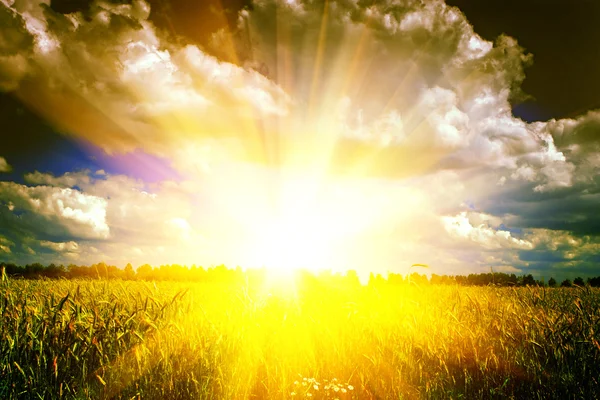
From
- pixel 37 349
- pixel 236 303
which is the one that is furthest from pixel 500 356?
pixel 37 349

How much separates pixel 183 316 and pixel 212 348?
1621 millimetres

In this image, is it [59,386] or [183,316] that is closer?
[59,386]

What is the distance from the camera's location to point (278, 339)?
4676 mm

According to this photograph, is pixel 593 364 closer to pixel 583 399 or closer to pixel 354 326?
pixel 583 399

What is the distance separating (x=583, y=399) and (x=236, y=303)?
492 cm

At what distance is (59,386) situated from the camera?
3.70m

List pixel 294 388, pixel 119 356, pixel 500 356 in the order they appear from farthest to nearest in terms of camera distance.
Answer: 1. pixel 500 356
2. pixel 119 356
3. pixel 294 388

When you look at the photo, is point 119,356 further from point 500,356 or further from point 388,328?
point 500,356

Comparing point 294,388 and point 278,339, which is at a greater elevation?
point 278,339

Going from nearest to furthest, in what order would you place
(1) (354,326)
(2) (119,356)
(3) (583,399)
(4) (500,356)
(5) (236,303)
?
1. (3) (583,399)
2. (2) (119,356)
3. (4) (500,356)
4. (1) (354,326)
5. (5) (236,303)

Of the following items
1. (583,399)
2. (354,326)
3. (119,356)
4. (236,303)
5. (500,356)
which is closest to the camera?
(583,399)

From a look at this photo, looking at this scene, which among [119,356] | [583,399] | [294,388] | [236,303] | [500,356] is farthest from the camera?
[236,303]

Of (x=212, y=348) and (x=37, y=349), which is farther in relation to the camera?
(x=212, y=348)

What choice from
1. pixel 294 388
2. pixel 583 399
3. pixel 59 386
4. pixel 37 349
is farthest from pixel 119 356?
pixel 583 399
